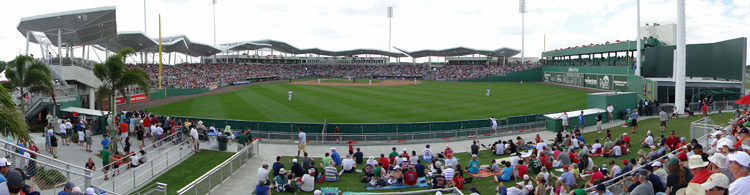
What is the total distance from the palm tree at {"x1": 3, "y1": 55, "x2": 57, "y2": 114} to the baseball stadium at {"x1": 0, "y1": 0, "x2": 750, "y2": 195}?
0.27ft

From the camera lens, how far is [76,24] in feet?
117

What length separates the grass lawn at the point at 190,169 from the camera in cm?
1450

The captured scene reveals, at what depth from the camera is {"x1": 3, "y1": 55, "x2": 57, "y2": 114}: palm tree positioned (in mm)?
24094

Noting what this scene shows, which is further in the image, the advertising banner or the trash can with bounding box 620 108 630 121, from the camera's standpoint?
the advertising banner

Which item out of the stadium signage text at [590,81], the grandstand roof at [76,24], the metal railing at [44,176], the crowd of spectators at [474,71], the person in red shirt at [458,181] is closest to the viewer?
the metal railing at [44,176]

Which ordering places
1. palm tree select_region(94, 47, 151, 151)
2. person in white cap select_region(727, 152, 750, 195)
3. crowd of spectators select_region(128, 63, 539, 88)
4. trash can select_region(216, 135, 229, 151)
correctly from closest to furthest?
person in white cap select_region(727, 152, 750, 195)
trash can select_region(216, 135, 229, 151)
palm tree select_region(94, 47, 151, 151)
crowd of spectators select_region(128, 63, 539, 88)

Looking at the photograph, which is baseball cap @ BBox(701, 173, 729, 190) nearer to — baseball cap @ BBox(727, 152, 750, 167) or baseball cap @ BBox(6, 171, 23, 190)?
baseball cap @ BBox(727, 152, 750, 167)

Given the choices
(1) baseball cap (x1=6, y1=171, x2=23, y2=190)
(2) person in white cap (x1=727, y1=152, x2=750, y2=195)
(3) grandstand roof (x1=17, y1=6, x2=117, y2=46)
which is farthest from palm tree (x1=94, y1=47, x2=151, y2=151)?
(2) person in white cap (x1=727, y1=152, x2=750, y2=195)

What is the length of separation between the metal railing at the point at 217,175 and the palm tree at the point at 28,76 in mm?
15437

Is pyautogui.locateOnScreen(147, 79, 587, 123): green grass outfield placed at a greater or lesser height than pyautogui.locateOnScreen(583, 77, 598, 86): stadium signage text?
lesser

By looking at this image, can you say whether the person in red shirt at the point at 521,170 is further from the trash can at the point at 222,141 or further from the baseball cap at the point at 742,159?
the trash can at the point at 222,141

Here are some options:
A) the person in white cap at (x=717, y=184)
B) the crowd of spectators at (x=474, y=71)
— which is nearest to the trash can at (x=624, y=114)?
the person in white cap at (x=717, y=184)

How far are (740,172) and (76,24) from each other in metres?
42.2

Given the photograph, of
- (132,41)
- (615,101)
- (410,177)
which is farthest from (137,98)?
(615,101)
